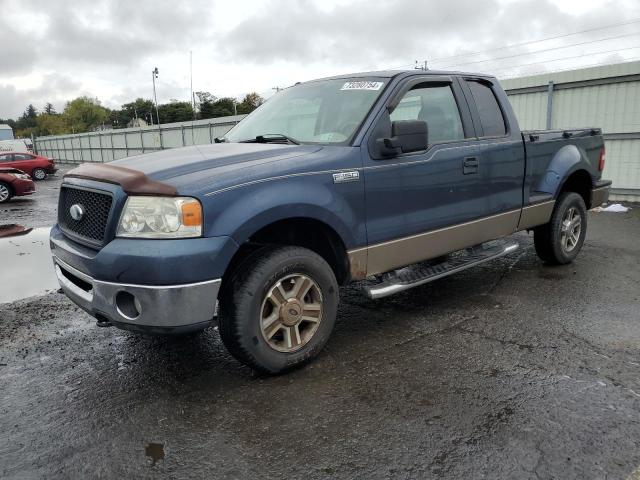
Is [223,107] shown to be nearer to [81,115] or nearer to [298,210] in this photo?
[81,115]

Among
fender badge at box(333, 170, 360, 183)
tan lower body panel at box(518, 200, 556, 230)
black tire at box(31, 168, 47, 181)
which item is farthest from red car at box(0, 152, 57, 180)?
fender badge at box(333, 170, 360, 183)

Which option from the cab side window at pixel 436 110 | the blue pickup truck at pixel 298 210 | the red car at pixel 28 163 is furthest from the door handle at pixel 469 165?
the red car at pixel 28 163

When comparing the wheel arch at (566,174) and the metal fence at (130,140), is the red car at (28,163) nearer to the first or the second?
the metal fence at (130,140)

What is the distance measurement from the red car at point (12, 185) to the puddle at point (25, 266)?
7.02 m

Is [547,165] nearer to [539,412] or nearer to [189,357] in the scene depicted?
[539,412]

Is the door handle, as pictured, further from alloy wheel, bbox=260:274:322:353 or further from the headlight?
the headlight

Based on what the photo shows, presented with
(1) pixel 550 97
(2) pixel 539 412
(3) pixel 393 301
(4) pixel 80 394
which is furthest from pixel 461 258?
(1) pixel 550 97

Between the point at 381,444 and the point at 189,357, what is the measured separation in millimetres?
1694

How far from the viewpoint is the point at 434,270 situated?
14.1 feet

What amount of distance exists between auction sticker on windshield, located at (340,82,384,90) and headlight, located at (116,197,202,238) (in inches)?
72.1

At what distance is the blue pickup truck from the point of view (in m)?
2.90

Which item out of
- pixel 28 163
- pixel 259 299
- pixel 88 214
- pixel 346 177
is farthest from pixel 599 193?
pixel 28 163

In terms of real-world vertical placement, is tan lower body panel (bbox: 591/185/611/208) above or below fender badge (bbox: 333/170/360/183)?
below

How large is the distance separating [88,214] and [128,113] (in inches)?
5594
